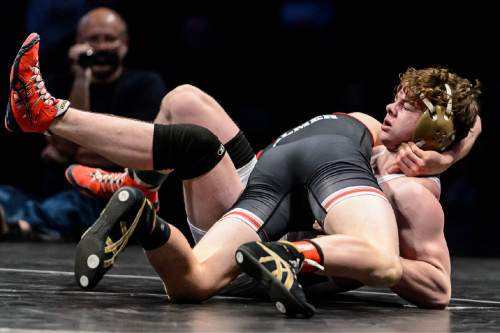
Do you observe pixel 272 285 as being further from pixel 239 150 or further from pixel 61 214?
pixel 61 214

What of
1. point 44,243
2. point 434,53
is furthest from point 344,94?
point 44,243

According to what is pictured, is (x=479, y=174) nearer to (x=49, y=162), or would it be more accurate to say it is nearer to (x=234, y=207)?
(x=49, y=162)

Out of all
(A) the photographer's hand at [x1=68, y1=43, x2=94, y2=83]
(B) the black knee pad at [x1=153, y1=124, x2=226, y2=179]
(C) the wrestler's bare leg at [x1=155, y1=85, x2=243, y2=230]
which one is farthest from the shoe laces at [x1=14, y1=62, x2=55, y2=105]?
(A) the photographer's hand at [x1=68, y1=43, x2=94, y2=83]

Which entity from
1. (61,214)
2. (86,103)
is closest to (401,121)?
(86,103)

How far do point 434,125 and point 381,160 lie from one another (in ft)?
0.75

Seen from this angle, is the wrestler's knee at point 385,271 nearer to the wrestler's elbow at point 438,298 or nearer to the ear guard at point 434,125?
the wrestler's elbow at point 438,298

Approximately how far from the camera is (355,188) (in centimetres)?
283

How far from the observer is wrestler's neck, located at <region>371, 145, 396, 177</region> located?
322 cm

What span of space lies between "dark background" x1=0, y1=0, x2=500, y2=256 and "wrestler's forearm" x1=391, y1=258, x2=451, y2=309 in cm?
343

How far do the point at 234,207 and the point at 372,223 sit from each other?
472 millimetres

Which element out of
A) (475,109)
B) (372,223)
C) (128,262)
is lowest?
(128,262)

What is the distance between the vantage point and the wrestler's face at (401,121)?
10.3 ft

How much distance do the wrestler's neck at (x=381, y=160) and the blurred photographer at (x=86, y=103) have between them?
96.9 inches

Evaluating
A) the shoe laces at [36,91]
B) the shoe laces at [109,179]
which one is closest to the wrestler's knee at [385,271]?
the shoe laces at [36,91]
